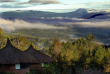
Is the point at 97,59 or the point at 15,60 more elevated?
the point at 15,60

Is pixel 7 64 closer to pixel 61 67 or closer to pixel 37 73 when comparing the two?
pixel 37 73

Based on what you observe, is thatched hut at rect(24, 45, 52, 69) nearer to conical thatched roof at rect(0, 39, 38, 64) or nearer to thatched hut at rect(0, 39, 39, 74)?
conical thatched roof at rect(0, 39, 38, 64)

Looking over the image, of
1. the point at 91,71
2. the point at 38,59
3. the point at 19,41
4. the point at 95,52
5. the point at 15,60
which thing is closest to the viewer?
the point at 15,60

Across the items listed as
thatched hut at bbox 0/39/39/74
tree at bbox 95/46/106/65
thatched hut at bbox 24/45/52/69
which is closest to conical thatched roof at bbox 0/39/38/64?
thatched hut at bbox 0/39/39/74

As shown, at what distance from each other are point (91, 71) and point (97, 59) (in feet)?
8.08

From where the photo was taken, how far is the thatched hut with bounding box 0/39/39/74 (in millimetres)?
35969

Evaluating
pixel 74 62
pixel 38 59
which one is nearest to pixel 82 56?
pixel 74 62

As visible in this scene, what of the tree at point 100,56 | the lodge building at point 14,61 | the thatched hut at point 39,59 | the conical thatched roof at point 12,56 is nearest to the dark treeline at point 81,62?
the tree at point 100,56

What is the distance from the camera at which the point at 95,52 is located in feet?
192

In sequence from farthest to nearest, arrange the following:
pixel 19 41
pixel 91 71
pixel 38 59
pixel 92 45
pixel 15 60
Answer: pixel 92 45, pixel 19 41, pixel 91 71, pixel 38 59, pixel 15 60

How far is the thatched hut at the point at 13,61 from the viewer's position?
35969mm

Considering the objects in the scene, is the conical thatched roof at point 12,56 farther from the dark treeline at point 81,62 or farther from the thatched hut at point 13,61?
the dark treeline at point 81,62

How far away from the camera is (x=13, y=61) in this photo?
119 ft

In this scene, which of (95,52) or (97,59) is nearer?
(97,59)
